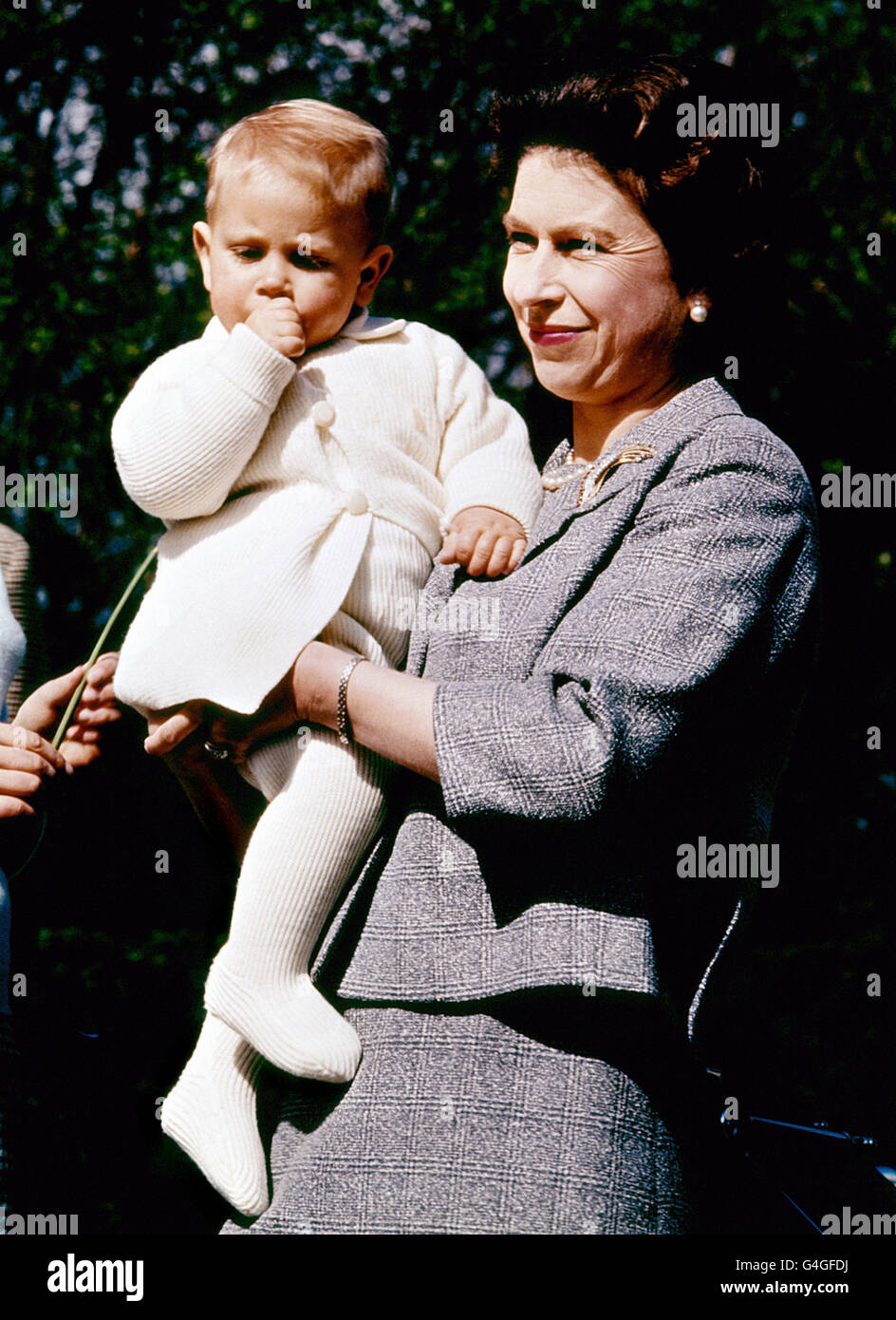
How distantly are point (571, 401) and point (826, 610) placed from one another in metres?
1.12

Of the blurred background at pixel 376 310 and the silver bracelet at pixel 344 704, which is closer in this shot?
the silver bracelet at pixel 344 704

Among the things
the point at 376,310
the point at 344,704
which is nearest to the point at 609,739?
the point at 344,704

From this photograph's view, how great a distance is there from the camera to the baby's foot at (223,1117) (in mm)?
1826

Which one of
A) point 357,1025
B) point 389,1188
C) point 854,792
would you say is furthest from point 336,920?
point 854,792

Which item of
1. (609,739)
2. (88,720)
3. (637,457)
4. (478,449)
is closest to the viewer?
(609,739)

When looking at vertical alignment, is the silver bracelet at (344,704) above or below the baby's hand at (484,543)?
below

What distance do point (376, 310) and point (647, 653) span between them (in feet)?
5.87

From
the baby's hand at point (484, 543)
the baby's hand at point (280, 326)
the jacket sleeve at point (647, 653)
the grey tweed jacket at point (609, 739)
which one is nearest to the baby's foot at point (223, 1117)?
the grey tweed jacket at point (609, 739)

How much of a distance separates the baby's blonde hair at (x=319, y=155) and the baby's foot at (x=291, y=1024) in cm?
116

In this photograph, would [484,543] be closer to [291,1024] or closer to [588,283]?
[588,283]

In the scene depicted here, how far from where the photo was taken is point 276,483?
2.06 m

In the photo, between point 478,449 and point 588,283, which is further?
point 478,449

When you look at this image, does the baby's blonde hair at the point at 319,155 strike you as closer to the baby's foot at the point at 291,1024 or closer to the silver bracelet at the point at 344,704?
the silver bracelet at the point at 344,704

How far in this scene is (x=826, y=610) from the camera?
3143mm
